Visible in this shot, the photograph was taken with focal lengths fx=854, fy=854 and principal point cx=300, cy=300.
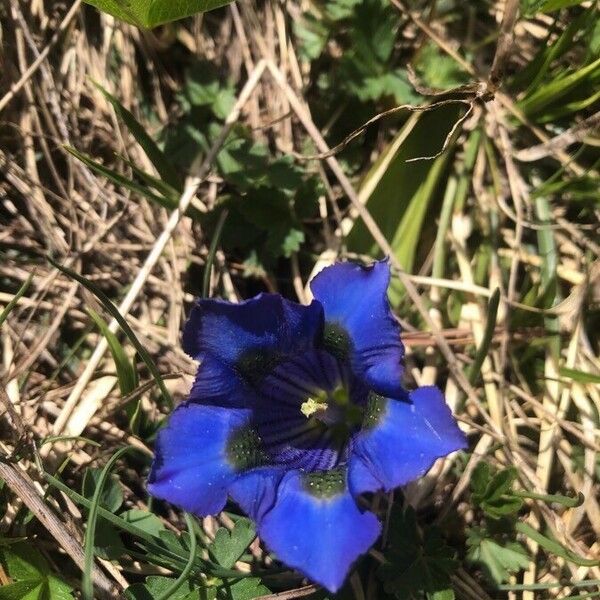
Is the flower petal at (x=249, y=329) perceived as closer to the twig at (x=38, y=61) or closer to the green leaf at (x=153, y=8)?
the green leaf at (x=153, y=8)

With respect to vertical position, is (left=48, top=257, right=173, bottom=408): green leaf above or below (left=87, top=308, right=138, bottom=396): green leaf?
above

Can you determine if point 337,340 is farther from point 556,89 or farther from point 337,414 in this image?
point 556,89

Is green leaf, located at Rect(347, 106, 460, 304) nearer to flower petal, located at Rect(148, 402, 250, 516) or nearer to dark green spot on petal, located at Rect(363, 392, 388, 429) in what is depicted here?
dark green spot on petal, located at Rect(363, 392, 388, 429)

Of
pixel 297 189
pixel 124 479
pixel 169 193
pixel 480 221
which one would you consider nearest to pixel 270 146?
pixel 297 189

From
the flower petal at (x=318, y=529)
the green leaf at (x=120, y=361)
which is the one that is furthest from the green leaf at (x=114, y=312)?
the flower petal at (x=318, y=529)

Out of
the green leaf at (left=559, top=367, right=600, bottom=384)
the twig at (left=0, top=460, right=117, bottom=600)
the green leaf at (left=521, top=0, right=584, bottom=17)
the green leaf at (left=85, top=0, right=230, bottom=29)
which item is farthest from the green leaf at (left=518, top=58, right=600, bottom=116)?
the twig at (left=0, top=460, right=117, bottom=600)

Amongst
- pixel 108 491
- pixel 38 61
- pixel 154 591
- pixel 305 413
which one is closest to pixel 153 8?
pixel 38 61
